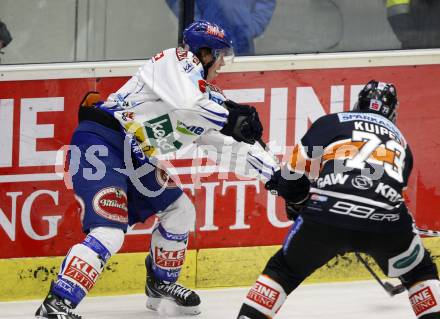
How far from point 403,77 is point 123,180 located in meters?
1.70

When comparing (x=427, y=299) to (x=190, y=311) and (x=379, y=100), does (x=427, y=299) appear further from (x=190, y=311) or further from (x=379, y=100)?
(x=190, y=311)

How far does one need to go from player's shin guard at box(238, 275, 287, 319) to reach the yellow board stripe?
5.94ft

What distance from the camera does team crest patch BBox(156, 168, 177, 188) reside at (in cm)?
500

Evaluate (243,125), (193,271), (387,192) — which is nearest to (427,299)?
(387,192)

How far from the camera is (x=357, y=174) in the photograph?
3.90 m

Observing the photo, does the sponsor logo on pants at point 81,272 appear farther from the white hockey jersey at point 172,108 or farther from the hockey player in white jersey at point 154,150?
the white hockey jersey at point 172,108

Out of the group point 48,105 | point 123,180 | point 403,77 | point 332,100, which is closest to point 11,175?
point 48,105

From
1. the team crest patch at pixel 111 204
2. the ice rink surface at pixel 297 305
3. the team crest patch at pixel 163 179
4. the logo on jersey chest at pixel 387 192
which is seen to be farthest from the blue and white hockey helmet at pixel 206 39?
the logo on jersey chest at pixel 387 192

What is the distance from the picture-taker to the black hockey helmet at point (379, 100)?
4109 millimetres

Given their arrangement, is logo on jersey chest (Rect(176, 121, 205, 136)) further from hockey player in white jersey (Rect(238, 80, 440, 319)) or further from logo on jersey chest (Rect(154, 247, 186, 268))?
hockey player in white jersey (Rect(238, 80, 440, 319))

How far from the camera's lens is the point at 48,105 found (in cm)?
572

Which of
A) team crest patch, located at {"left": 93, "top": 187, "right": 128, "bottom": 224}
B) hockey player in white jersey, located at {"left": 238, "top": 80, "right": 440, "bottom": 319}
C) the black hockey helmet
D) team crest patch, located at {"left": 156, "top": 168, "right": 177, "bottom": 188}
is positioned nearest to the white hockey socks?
team crest patch, located at {"left": 93, "top": 187, "right": 128, "bottom": 224}

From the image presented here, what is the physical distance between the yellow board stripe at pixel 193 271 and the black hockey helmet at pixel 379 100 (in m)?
1.69

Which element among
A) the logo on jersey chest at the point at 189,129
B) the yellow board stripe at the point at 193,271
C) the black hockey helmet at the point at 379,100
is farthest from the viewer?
the yellow board stripe at the point at 193,271
